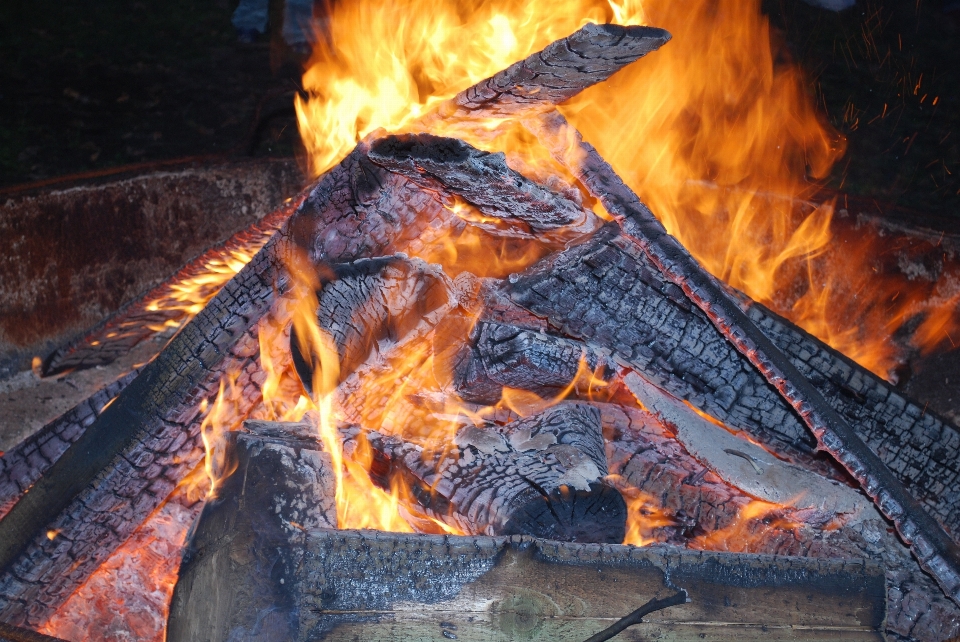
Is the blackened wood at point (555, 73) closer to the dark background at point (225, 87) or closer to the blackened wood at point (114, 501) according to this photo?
the blackened wood at point (114, 501)

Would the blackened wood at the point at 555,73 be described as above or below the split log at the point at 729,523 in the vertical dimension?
above

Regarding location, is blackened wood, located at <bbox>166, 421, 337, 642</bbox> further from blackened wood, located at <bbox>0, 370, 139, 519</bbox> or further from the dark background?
the dark background

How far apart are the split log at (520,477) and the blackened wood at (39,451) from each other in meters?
0.84

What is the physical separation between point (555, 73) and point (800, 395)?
103 centimetres

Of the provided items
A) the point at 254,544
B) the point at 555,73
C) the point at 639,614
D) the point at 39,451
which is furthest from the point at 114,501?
the point at 555,73

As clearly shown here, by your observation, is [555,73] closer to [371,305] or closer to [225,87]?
[371,305]

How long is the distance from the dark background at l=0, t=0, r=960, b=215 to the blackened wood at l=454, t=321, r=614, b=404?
1575mm

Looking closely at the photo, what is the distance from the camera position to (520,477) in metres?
2.12

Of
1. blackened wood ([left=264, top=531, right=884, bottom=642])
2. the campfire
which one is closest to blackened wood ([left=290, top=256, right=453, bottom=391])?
the campfire

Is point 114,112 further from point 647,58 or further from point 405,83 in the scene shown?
point 647,58

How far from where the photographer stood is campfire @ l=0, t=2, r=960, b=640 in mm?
1638

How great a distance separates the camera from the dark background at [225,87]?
330cm

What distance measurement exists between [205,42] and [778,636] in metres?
3.58

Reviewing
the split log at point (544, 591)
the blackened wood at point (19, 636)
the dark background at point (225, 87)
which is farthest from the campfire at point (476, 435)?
the dark background at point (225, 87)
